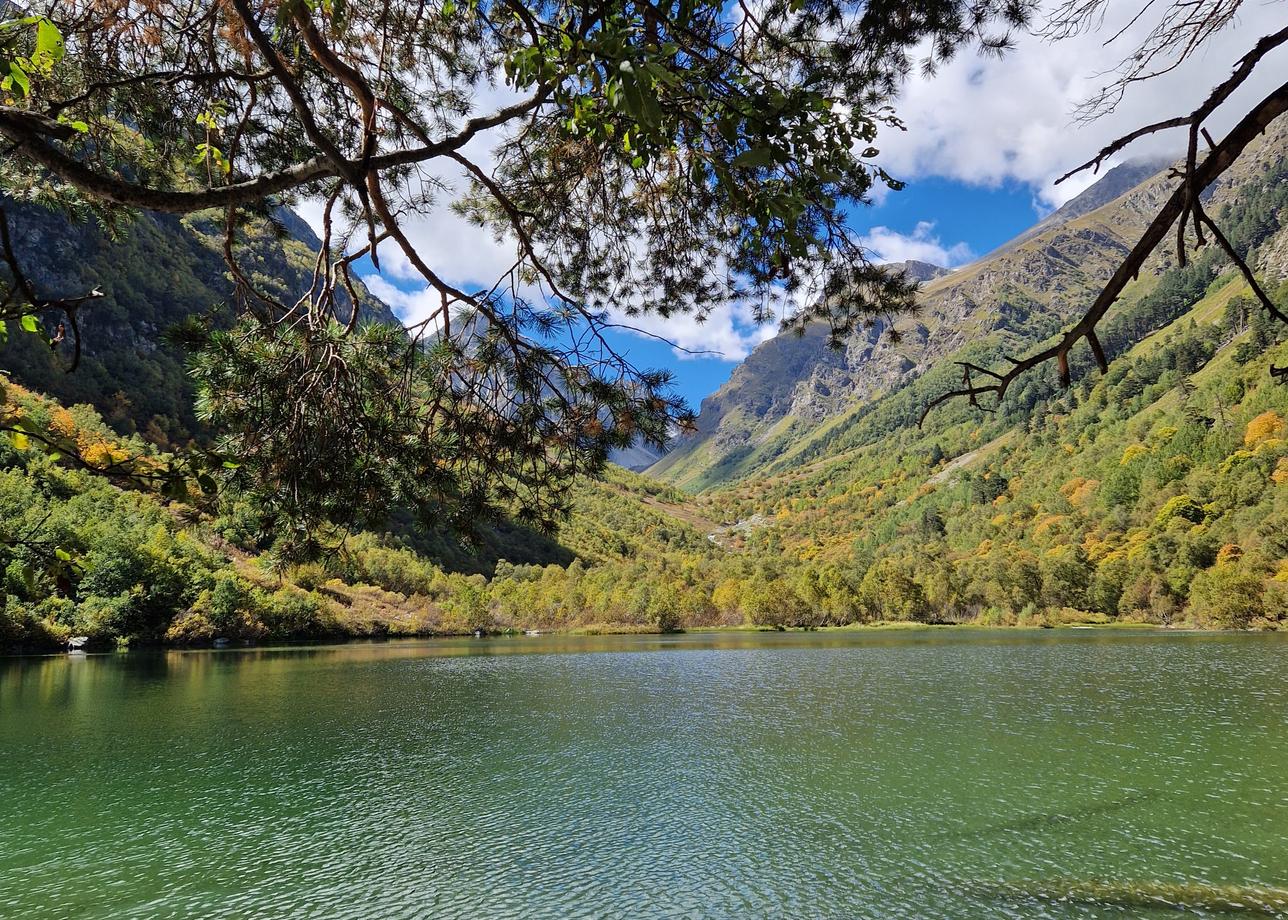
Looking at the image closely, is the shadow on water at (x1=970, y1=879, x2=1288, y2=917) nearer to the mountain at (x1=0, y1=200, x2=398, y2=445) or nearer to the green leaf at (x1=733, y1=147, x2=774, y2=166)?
the green leaf at (x1=733, y1=147, x2=774, y2=166)

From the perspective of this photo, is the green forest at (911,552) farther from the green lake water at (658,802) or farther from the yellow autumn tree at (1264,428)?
the green lake water at (658,802)

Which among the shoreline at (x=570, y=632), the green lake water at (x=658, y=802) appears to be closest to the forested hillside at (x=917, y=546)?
the shoreline at (x=570, y=632)

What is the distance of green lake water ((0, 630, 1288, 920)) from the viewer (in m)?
8.72

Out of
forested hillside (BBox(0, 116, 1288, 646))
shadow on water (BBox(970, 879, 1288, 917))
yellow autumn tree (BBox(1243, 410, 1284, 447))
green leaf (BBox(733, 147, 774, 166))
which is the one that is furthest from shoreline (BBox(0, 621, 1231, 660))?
green leaf (BBox(733, 147, 774, 166))

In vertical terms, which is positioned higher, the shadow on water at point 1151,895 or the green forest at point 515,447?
the green forest at point 515,447

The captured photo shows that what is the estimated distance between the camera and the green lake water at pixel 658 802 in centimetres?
872

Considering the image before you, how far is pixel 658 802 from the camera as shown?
1253 centimetres

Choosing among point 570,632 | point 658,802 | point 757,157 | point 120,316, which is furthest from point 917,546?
point 120,316

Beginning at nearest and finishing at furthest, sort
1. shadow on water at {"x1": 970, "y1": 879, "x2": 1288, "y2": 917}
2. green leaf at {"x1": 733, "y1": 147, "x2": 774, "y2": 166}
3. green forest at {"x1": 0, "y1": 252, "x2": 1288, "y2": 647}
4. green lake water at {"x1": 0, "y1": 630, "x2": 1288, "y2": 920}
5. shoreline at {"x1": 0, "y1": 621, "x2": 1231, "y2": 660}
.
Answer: green leaf at {"x1": 733, "y1": 147, "x2": 774, "y2": 166}, shadow on water at {"x1": 970, "y1": 879, "x2": 1288, "y2": 917}, green lake water at {"x1": 0, "y1": 630, "x2": 1288, "y2": 920}, shoreline at {"x1": 0, "y1": 621, "x2": 1231, "y2": 660}, green forest at {"x1": 0, "y1": 252, "x2": 1288, "y2": 647}

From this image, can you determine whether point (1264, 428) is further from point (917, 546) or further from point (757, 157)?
point (757, 157)

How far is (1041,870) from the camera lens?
359 inches

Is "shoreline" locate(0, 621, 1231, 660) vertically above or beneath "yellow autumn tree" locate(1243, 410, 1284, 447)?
beneath

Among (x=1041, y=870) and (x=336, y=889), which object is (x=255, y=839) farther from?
(x=1041, y=870)

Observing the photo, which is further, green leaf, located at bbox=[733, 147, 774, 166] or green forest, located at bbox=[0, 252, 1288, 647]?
green forest, located at bbox=[0, 252, 1288, 647]
